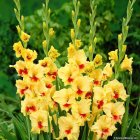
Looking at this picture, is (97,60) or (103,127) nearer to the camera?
(103,127)

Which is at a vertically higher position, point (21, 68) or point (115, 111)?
point (21, 68)

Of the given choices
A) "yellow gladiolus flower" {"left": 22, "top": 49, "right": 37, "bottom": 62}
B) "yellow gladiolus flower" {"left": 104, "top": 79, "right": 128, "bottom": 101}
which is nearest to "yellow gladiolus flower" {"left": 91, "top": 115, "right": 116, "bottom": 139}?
"yellow gladiolus flower" {"left": 104, "top": 79, "right": 128, "bottom": 101}

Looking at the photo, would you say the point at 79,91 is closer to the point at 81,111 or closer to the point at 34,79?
the point at 81,111

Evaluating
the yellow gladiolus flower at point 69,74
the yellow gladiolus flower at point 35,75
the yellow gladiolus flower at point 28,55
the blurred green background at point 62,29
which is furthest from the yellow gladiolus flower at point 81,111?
the blurred green background at point 62,29

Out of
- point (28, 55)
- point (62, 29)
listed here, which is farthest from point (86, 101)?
point (62, 29)

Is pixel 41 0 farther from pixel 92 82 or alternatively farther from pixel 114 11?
pixel 92 82

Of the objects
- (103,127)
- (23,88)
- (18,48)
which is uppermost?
(18,48)

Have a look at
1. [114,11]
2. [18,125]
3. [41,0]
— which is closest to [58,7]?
[41,0]

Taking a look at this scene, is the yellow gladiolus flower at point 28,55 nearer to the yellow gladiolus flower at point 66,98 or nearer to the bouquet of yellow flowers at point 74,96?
the bouquet of yellow flowers at point 74,96
